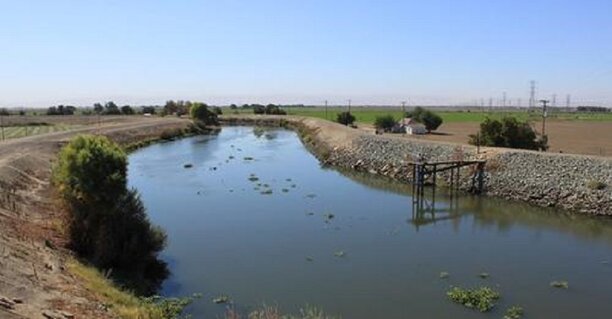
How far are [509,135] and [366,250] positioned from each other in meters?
29.0

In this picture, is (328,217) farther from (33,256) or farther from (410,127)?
(410,127)

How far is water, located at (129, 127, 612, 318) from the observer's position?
19.2 metres

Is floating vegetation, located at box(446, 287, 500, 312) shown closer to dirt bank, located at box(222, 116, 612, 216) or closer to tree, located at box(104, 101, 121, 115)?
dirt bank, located at box(222, 116, 612, 216)

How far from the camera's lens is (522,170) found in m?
40.5

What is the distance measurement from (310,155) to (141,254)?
4690 centimetres

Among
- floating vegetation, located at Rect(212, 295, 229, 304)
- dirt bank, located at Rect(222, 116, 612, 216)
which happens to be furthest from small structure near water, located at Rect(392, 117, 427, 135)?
floating vegetation, located at Rect(212, 295, 229, 304)

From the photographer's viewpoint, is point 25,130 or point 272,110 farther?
point 272,110

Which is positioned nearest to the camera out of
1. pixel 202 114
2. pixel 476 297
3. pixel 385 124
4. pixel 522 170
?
pixel 476 297

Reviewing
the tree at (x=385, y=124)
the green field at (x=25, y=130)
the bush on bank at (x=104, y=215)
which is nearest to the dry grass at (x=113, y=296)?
the bush on bank at (x=104, y=215)

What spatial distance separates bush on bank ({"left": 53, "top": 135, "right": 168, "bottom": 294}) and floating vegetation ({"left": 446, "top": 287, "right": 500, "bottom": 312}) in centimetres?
966

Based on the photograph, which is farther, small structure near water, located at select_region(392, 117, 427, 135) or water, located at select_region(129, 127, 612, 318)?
small structure near water, located at select_region(392, 117, 427, 135)

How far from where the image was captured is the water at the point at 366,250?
1920 cm

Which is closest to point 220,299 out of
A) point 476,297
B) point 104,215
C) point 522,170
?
point 104,215

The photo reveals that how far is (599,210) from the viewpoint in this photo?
3366 centimetres
